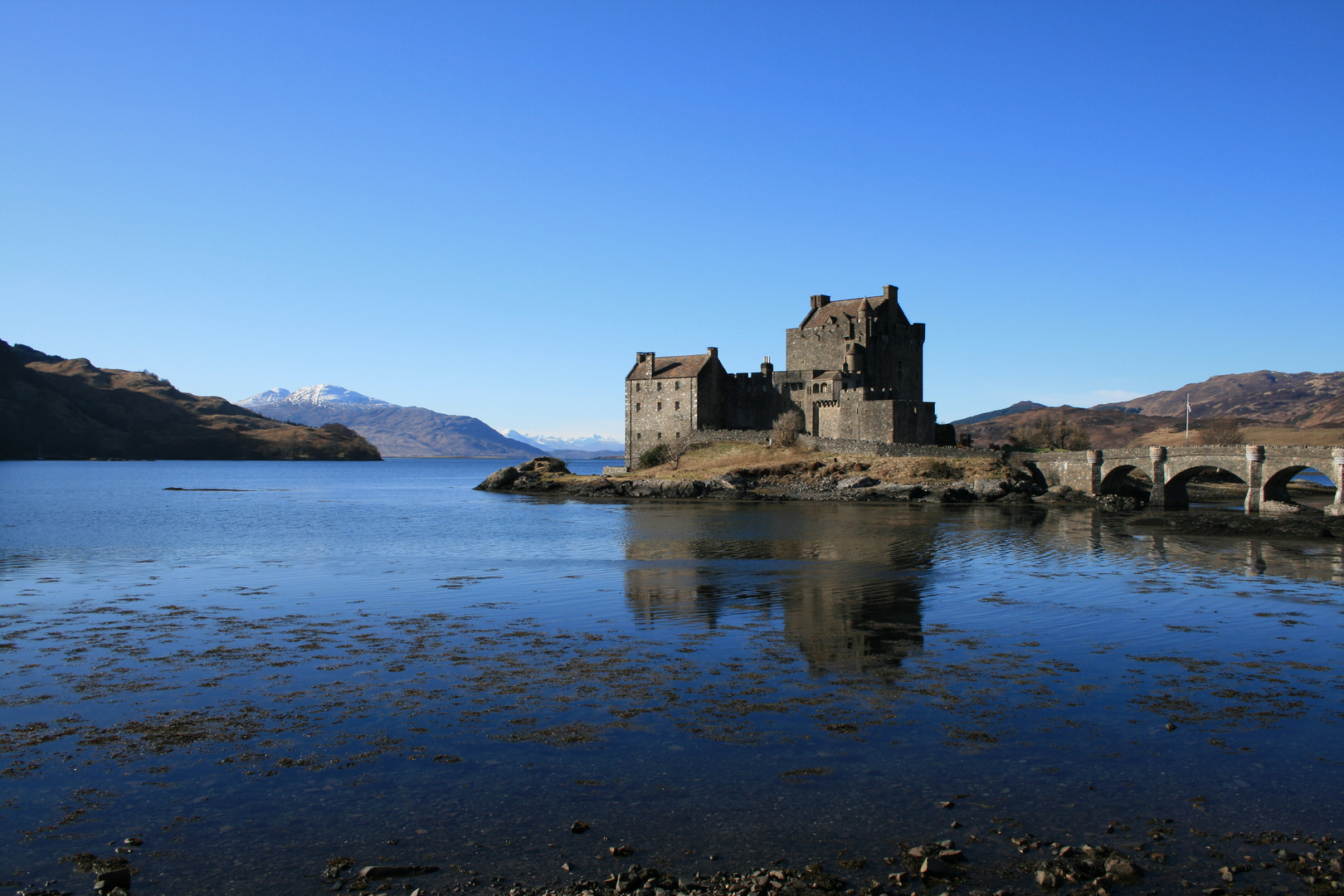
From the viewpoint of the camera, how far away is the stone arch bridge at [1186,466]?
54031 mm

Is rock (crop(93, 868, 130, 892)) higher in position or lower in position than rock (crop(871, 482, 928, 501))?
lower

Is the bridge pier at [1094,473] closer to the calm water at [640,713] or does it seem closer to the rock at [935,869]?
the calm water at [640,713]

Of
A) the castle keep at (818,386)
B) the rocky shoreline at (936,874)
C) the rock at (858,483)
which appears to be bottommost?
the rocky shoreline at (936,874)

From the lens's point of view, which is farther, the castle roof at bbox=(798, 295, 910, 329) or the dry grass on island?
the castle roof at bbox=(798, 295, 910, 329)

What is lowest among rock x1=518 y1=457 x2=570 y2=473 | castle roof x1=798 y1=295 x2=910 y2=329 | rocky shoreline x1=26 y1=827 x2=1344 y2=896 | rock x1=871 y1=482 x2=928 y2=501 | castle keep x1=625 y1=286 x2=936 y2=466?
rocky shoreline x1=26 y1=827 x2=1344 y2=896

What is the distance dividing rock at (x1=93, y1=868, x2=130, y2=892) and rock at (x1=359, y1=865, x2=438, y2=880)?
7.34 ft

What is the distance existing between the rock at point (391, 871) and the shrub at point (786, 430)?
80566mm

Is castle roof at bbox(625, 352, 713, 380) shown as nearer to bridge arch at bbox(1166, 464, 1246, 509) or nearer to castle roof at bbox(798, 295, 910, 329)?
castle roof at bbox(798, 295, 910, 329)

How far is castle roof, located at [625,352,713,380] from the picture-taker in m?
94.4

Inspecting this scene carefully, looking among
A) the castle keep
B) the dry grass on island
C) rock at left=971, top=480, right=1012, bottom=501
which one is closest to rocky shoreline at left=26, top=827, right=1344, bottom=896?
rock at left=971, top=480, right=1012, bottom=501

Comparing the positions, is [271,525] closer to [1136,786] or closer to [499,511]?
[499,511]

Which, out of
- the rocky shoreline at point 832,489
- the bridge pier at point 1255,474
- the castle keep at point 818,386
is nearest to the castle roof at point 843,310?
the castle keep at point 818,386

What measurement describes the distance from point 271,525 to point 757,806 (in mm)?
52783

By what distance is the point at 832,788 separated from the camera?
10.9 meters
